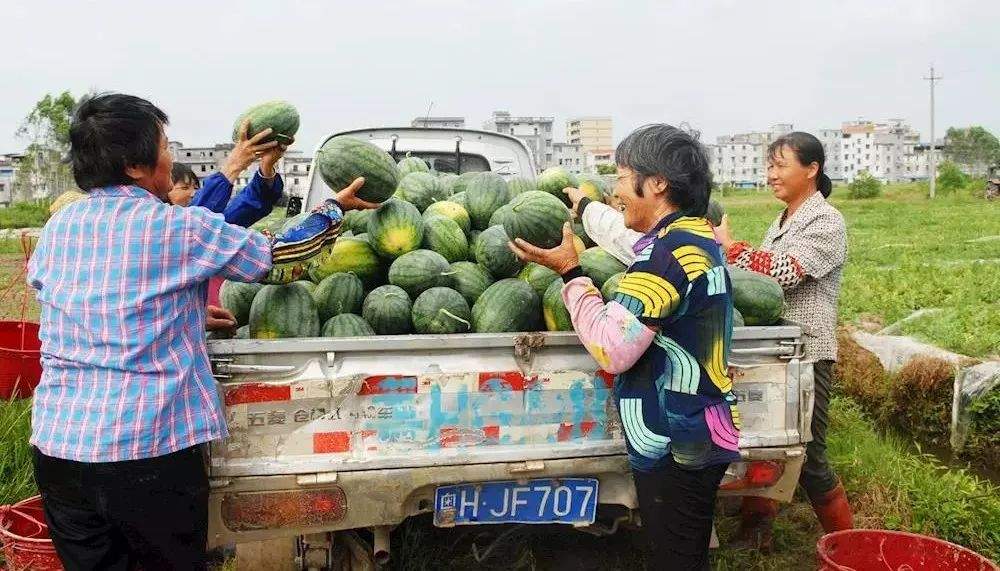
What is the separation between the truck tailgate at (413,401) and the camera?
8.89 feet

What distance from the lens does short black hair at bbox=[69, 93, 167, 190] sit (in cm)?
240

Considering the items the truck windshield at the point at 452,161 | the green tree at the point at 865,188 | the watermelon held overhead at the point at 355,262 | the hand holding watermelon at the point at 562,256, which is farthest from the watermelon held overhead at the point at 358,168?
the green tree at the point at 865,188

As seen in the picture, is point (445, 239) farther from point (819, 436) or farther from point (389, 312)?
point (819, 436)

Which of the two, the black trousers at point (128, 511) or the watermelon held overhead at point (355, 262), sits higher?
the watermelon held overhead at point (355, 262)

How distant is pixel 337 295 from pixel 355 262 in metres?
0.29

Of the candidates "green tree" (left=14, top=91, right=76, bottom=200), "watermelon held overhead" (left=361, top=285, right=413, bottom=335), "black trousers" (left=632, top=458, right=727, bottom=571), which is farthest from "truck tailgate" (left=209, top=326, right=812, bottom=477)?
"green tree" (left=14, top=91, right=76, bottom=200)

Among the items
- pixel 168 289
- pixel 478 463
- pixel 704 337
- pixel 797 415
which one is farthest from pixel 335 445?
pixel 797 415

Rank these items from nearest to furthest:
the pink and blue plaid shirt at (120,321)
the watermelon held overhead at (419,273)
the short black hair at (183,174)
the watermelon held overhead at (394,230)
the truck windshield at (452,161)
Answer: the pink and blue plaid shirt at (120,321) < the watermelon held overhead at (419,273) < the watermelon held overhead at (394,230) < the short black hair at (183,174) < the truck windshield at (452,161)

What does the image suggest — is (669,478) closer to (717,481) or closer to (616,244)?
(717,481)

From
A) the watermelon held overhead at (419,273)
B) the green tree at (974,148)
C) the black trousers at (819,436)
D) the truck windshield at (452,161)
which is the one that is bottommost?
the black trousers at (819,436)

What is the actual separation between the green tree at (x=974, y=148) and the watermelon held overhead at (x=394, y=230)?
119 metres

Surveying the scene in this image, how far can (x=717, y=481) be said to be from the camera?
8.56ft

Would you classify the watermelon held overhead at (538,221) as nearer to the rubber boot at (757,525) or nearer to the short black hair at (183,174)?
the rubber boot at (757,525)

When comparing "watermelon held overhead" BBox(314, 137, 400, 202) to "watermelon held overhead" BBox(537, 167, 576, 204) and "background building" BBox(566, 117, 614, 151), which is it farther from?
"background building" BBox(566, 117, 614, 151)
